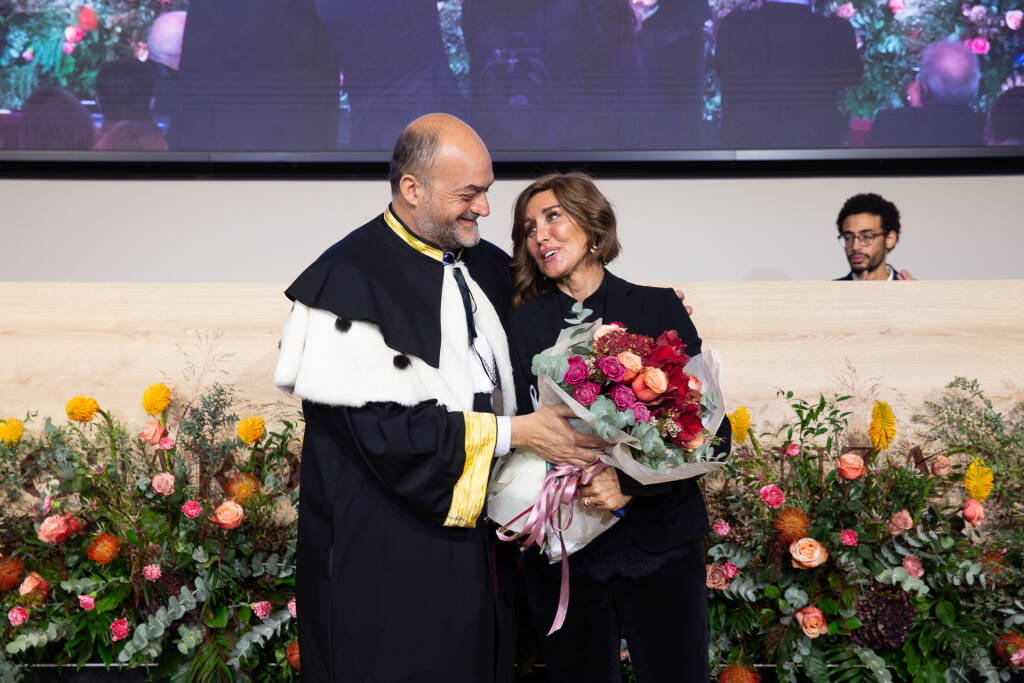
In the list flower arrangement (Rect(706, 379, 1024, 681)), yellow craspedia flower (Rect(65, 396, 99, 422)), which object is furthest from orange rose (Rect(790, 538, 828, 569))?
yellow craspedia flower (Rect(65, 396, 99, 422))

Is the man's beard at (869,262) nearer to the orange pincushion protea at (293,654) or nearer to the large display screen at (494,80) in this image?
the large display screen at (494,80)

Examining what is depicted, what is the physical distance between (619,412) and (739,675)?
1147 millimetres

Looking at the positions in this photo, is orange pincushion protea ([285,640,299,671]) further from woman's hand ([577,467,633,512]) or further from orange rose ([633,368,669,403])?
orange rose ([633,368,669,403])

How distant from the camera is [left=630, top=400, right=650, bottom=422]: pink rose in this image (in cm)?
171

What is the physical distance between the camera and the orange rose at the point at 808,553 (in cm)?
233

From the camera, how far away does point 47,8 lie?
4168mm

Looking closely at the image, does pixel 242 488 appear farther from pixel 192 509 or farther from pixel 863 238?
pixel 863 238

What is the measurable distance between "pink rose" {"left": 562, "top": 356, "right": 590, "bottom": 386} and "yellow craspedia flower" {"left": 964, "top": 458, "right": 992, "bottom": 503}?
4.39 ft

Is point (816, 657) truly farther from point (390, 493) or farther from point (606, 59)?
point (606, 59)

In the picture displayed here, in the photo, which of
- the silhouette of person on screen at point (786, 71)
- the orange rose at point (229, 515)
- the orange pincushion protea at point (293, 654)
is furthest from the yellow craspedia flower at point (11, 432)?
the silhouette of person on screen at point (786, 71)

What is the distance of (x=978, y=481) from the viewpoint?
2352 millimetres

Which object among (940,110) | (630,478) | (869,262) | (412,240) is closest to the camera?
(630,478)

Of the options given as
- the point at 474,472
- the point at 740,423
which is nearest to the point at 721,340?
the point at 740,423

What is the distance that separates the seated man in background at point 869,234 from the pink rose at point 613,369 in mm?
2755
